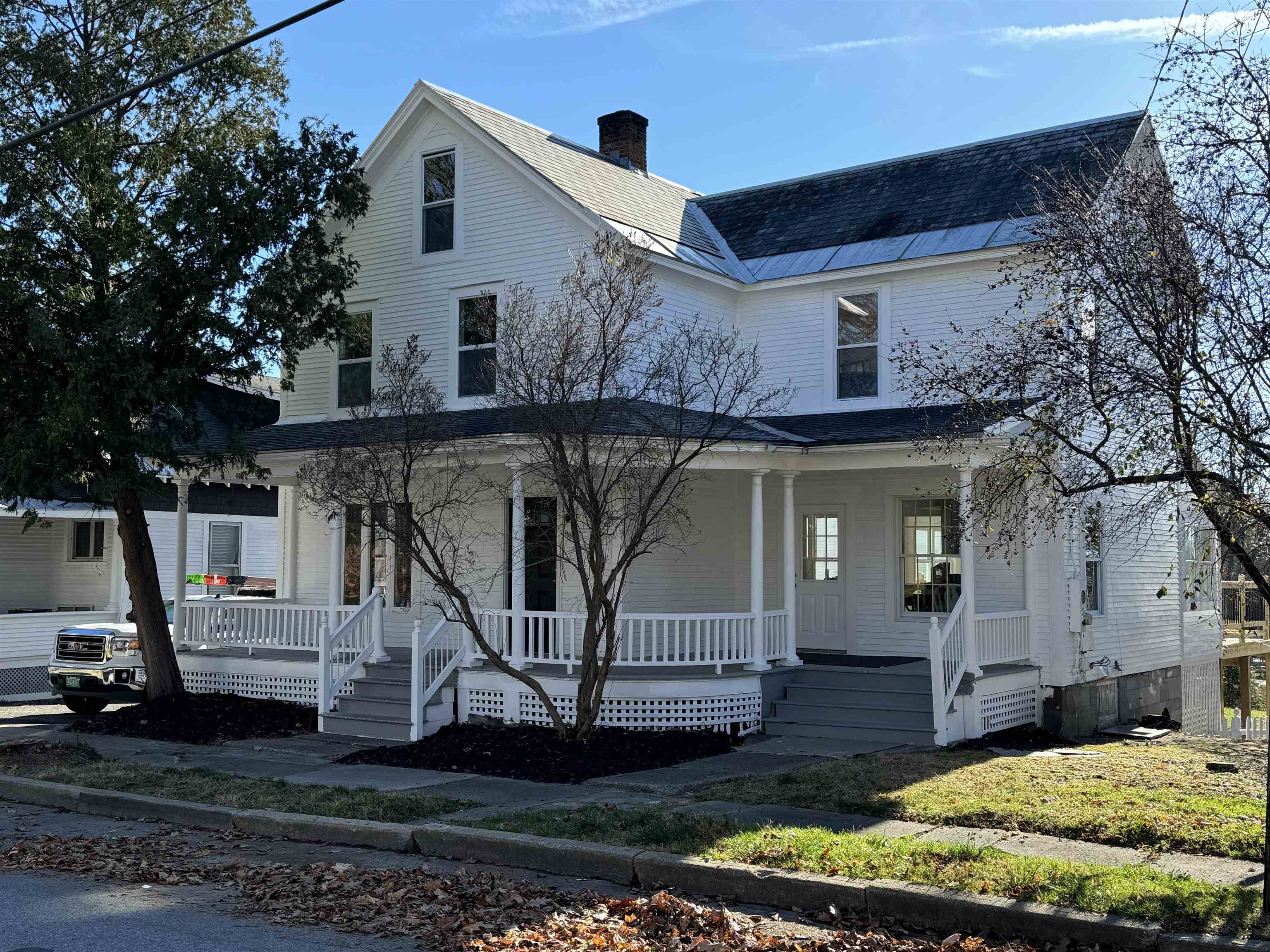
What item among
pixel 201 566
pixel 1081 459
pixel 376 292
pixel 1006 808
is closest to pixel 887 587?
pixel 1081 459

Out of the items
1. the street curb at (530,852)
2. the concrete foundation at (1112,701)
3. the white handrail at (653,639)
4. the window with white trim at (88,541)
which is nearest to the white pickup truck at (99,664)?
the white handrail at (653,639)

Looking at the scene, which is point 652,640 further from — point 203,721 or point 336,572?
point 203,721

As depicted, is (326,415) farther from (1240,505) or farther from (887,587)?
(1240,505)

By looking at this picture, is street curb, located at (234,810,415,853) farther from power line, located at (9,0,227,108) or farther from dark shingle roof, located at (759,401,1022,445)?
power line, located at (9,0,227,108)

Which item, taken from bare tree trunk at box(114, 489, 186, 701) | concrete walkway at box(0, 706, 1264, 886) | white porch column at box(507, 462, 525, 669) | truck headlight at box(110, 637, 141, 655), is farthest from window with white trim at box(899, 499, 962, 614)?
truck headlight at box(110, 637, 141, 655)

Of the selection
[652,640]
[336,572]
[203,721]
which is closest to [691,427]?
[652,640]

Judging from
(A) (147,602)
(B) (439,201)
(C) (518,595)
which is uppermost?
(B) (439,201)

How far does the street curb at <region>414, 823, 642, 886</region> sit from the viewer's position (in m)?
7.91

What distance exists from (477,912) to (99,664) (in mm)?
12502

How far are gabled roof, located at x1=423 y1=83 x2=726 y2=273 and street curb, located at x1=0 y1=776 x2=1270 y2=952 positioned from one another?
376 inches

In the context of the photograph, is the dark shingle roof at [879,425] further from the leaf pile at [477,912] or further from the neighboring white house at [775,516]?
the leaf pile at [477,912]

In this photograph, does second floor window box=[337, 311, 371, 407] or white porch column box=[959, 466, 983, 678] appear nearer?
white porch column box=[959, 466, 983, 678]

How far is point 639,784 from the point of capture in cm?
1097

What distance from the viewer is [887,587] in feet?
54.2
